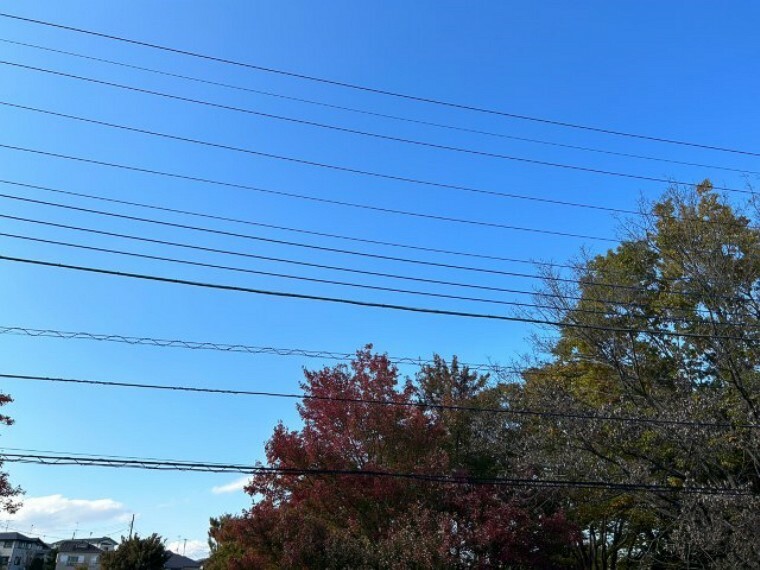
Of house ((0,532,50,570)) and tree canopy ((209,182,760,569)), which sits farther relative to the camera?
house ((0,532,50,570))

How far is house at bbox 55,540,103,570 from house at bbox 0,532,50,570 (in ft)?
15.7

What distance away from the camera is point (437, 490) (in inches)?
711

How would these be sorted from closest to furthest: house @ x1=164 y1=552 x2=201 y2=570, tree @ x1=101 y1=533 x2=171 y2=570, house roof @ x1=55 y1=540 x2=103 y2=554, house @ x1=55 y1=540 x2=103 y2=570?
tree @ x1=101 y1=533 x2=171 y2=570 → house @ x1=164 y1=552 x2=201 y2=570 → house @ x1=55 y1=540 x2=103 y2=570 → house roof @ x1=55 y1=540 x2=103 y2=554

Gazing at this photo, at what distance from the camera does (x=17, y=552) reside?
278ft

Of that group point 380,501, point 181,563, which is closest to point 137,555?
point 380,501

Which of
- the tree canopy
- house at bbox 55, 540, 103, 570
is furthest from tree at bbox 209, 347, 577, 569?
house at bbox 55, 540, 103, 570

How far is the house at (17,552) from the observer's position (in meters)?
82.7

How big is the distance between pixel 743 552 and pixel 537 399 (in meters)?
5.65

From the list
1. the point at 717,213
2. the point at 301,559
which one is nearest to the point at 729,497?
the point at 717,213

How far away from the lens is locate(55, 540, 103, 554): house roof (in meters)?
82.4

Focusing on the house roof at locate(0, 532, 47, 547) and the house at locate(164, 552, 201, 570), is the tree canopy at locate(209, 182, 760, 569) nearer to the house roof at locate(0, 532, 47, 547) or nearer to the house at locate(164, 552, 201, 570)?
the house at locate(164, 552, 201, 570)

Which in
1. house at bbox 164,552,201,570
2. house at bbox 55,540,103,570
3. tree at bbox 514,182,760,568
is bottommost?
house at bbox 164,552,201,570

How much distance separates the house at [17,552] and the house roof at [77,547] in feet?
10.4

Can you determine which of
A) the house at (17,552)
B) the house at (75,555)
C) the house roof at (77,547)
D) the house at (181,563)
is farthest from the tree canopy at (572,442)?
the house at (17,552)
